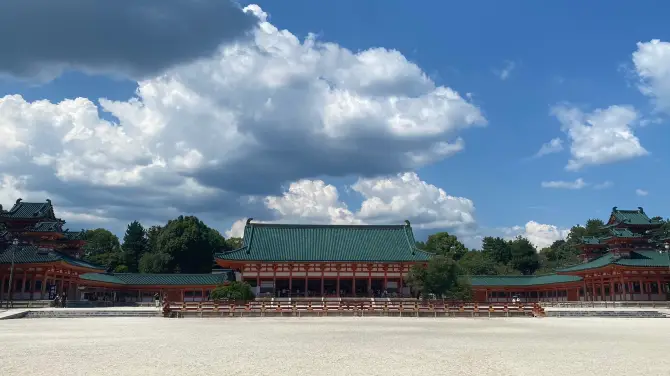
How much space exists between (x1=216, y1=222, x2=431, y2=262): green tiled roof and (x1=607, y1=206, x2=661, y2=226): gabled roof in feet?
73.8

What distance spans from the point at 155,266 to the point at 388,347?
69235 millimetres

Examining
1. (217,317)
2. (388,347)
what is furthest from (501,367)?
(217,317)

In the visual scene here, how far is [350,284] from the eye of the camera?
178ft

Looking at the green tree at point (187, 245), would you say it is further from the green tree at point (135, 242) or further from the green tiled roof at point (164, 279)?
the green tiled roof at point (164, 279)

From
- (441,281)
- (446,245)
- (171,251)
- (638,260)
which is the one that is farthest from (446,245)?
(441,281)

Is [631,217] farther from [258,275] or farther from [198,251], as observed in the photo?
[198,251]

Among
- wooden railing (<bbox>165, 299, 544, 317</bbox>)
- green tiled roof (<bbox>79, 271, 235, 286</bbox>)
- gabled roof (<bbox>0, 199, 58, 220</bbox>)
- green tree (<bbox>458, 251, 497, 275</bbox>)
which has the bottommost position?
wooden railing (<bbox>165, 299, 544, 317</bbox>)

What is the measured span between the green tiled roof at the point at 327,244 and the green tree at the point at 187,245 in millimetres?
25866

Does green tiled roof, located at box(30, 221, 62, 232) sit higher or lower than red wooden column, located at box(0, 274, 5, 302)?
higher

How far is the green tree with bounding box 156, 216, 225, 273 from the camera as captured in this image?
80.4 metres

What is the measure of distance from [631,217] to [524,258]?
3569 centimetres

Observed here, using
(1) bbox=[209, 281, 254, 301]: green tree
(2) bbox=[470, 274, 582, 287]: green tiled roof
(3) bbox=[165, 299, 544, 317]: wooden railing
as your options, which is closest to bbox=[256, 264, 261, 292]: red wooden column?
(1) bbox=[209, 281, 254, 301]: green tree

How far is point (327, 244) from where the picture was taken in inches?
2219

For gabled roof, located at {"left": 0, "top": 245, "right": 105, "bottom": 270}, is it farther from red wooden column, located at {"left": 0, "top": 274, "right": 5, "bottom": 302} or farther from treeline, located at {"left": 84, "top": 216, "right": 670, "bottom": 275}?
treeline, located at {"left": 84, "top": 216, "right": 670, "bottom": 275}
